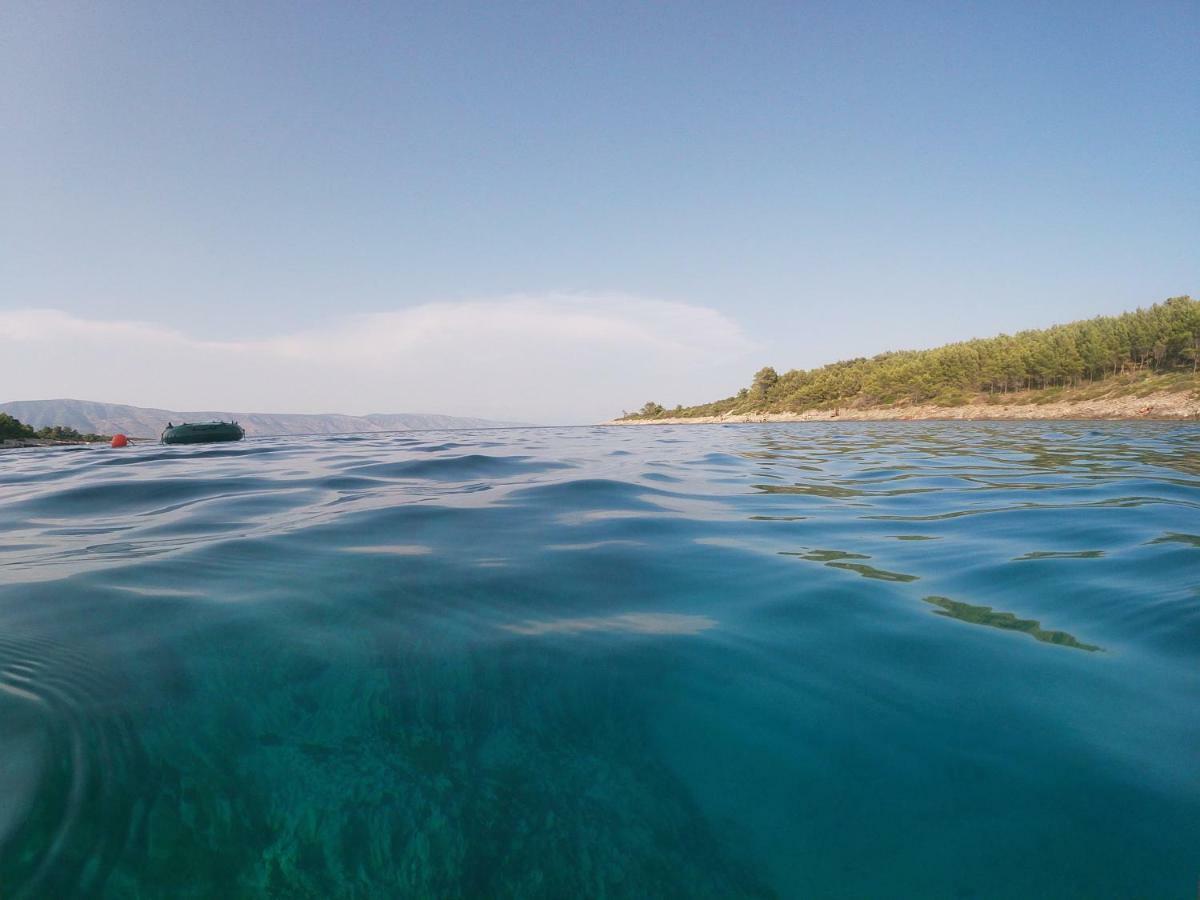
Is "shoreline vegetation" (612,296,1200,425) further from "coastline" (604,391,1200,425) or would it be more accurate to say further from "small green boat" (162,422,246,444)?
"small green boat" (162,422,246,444)

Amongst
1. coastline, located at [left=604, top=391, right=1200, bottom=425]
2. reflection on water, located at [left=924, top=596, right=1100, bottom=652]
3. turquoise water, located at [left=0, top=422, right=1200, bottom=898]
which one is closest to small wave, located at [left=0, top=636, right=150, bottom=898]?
turquoise water, located at [left=0, top=422, right=1200, bottom=898]

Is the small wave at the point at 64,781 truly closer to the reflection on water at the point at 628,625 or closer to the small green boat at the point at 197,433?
the reflection on water at the point at 628,625

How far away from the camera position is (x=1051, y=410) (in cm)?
5478

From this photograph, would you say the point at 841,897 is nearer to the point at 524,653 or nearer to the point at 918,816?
the point at 918,816

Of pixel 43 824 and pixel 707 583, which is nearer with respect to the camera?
pixel 43 824

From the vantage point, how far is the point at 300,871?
1.41 metres

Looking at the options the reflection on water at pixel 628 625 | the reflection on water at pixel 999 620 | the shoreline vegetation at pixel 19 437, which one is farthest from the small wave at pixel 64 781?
the shoreline vegetation at pixel 19 437

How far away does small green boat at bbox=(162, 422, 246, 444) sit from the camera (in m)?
23.9

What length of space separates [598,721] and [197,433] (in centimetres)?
2986

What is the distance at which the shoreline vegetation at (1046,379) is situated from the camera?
5072 cm

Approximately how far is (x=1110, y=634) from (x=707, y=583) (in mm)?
2013

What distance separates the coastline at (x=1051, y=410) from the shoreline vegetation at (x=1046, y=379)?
4.9 inches

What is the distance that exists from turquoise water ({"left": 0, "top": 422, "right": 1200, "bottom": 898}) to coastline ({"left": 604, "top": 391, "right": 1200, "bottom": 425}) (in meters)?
50.6

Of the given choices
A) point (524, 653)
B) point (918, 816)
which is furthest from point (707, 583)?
point (918, 816)
